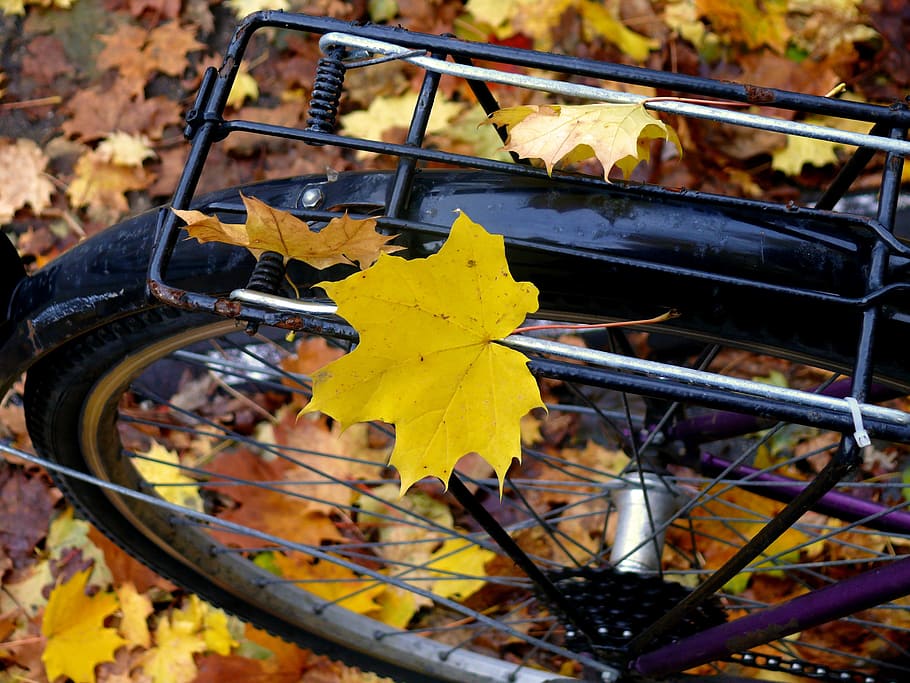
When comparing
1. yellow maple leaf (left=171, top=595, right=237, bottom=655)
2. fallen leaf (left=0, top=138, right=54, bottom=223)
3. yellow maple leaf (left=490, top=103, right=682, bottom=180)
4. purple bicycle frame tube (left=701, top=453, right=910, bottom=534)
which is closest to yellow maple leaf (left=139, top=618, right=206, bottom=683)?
yellow maple leaf (left=171, top=595, right=237, bottom=655)

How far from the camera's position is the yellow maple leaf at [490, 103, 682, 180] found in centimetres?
94

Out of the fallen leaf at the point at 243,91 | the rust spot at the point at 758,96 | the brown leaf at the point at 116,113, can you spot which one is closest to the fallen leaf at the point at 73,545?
the brown leaf at the point at 116,113

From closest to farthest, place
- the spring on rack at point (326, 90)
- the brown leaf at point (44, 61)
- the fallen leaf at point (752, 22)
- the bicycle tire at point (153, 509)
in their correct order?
the spring on rack at point (326, 90) → the bicycle tire at point (153, 509) → the fallen leaf at point (752, 22) → the brown leaf at point (44, 61)

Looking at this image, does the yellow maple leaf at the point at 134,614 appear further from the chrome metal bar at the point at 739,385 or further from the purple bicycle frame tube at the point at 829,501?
the chrome metal bar at the point at 739,385

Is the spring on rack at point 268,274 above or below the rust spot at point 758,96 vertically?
below

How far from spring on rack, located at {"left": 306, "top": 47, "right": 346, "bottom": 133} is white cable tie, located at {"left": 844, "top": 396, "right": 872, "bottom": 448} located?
1.96ft

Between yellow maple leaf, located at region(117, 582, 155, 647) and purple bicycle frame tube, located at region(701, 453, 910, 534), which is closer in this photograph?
purple bicycle frame tube, located at region(701, 453, 910, 534)

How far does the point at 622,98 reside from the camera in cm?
87

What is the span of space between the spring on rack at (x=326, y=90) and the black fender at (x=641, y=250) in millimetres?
92

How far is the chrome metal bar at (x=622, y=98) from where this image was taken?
30.3 inches

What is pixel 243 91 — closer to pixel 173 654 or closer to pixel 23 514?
pixel 23 514

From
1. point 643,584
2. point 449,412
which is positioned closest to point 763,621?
point 643,584

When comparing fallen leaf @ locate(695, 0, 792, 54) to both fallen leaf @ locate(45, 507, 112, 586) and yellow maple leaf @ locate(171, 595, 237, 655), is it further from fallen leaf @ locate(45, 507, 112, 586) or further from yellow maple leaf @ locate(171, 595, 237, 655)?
fallen leaf @ locate(45, 507, 112, 586)

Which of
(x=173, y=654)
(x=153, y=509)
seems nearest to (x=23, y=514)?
(x=173, y=654)
